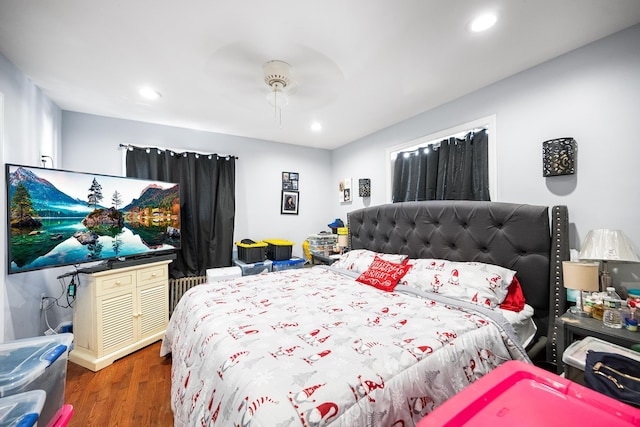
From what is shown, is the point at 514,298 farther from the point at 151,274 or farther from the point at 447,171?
the point at 151,274

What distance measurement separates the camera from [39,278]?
2.25 meters

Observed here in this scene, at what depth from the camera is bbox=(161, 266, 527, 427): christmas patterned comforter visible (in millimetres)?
842

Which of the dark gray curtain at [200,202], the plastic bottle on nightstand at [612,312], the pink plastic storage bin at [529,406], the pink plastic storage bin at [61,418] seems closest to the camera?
the pink plastic storage bin at [529,406]

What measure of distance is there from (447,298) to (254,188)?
2882mm

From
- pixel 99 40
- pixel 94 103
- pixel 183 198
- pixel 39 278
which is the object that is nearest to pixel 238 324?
pixel 99 40

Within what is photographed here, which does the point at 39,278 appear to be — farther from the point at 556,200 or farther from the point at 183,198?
the point at 556,200

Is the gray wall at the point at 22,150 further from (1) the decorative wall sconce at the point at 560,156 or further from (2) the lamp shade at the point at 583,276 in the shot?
(1) the decorative wall sconce at the point at 560,156

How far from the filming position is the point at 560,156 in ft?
5.72

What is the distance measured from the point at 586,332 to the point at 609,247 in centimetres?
50

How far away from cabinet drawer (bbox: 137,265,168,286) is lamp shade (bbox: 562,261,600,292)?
341cm

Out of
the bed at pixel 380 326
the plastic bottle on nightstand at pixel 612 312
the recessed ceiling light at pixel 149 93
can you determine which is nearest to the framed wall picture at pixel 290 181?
the bed at pixel 380 326

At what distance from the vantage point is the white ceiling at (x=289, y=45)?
4.53 feet

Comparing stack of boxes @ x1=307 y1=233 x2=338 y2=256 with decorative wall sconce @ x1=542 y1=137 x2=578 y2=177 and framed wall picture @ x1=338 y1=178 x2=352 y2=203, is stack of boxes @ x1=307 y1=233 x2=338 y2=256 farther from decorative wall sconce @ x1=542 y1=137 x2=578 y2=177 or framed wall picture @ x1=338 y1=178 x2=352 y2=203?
decorative wall sconce @ x1=542 y1=137 x2=578 y2=177

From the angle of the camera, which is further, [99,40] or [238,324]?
[99,40]
